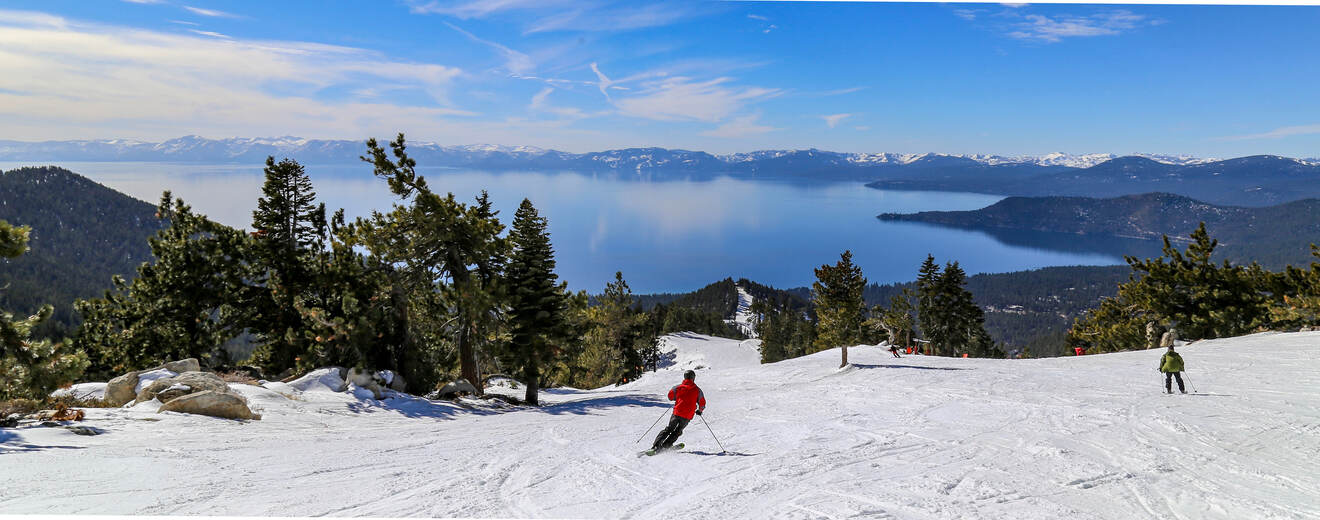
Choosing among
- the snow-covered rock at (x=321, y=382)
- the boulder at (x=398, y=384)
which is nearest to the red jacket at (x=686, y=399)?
the snow-covered rock at (x=321, y=382)

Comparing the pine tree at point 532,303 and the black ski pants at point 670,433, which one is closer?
the black ski pants at point 670,433

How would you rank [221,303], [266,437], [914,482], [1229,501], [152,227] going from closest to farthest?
[1229,501] < [914,482] < [266,437] < [221,303] < [152,227]

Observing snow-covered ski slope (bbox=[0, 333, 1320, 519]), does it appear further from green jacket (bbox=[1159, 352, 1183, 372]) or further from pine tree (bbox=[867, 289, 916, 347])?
pine tree (bbox=[867, 289, 916, 347])

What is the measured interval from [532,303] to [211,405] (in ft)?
29.8

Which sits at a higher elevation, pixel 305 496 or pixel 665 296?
pixel 305 496

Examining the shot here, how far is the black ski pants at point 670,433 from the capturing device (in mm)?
8875

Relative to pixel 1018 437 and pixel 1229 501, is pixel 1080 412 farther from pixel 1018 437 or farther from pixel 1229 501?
pixel 1229 501

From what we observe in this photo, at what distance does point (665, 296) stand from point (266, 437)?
153 m

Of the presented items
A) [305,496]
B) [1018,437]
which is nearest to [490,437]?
[305,496]

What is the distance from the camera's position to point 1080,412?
39.6 feet

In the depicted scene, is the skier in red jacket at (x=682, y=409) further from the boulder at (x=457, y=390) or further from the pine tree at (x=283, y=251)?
the pine tree at (x=283, y=251)

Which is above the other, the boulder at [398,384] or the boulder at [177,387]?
the boulder at [177,387]

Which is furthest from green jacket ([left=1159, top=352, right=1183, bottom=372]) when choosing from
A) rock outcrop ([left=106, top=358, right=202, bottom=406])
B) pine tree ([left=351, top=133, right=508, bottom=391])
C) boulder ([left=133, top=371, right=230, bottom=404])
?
rock outcrop ([left=106, top=358, right=202, bottom=406])

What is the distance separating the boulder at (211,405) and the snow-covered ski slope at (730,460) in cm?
39
